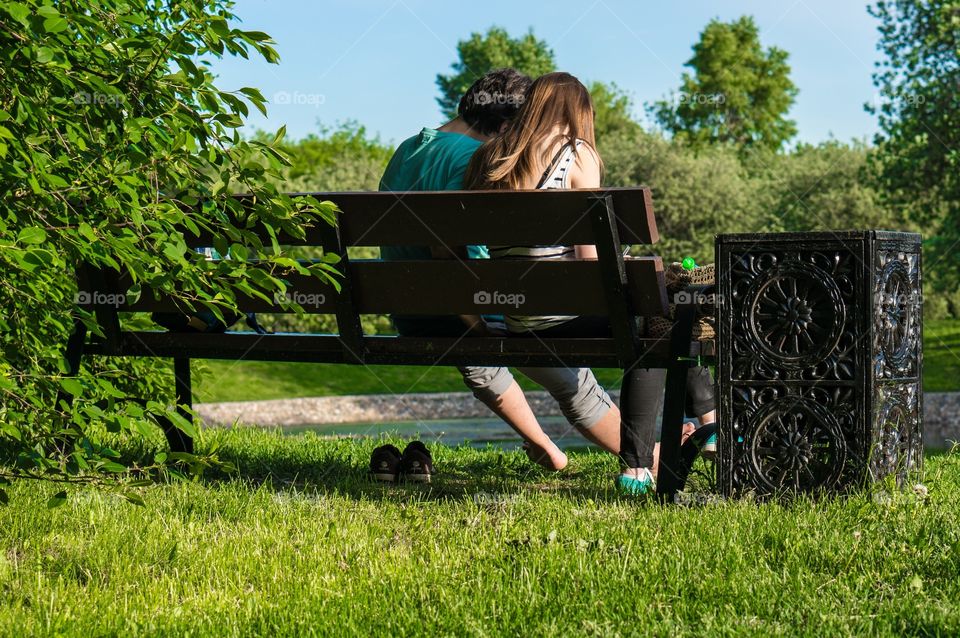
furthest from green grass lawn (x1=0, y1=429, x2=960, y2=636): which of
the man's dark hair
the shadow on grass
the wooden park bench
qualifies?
the man's dark hair

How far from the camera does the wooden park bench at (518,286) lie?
3988 mm

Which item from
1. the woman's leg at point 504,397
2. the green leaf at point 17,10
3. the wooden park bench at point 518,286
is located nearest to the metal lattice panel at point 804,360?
the wooden park bench at point 518,286

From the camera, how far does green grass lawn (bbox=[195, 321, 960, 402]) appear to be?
21.2 meters

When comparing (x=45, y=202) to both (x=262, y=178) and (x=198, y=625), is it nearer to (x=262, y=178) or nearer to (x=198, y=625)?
(x=262, y=178)

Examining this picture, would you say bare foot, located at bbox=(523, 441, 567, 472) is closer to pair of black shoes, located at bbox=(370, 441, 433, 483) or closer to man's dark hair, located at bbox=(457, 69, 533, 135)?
pair of black shoes, located at bbox=(370, 441, 433, 483)

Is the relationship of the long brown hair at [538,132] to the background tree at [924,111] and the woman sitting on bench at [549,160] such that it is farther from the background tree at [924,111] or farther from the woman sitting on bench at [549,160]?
the background tree at [924,111]

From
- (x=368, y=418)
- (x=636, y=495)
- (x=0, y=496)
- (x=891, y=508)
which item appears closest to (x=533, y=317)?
(x=636, y=495)

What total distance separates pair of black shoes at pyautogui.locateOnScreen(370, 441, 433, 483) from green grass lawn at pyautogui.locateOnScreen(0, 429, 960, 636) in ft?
2.24

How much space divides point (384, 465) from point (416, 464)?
156 millimetres

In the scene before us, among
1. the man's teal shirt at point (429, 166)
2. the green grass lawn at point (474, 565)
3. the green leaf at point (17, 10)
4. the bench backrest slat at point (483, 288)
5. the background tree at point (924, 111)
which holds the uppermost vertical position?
the background tree at point (924, 111)

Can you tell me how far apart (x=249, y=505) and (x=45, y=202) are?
4.67 feet

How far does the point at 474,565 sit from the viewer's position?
3.25 metres

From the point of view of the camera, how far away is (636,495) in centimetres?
442

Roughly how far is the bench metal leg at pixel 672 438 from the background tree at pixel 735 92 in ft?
161
